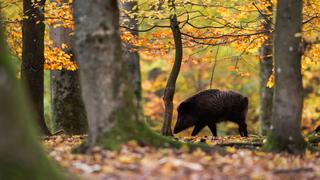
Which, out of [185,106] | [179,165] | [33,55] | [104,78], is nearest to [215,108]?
[185,106]

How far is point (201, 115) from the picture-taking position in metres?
16.8

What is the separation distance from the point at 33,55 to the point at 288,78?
20.8 feet

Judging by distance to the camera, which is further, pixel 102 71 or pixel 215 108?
pixel 215 108

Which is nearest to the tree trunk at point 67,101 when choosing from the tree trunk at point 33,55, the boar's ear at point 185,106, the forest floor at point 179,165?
the tree trunk at point 33,55

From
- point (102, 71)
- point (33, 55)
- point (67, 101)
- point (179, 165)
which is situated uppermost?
point (33, 55)

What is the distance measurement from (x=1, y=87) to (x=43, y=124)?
805cm

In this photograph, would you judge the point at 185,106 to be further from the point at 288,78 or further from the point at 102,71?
the point at 102,71

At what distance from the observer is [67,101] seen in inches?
622

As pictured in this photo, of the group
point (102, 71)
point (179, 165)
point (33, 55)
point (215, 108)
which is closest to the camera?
point (179, 165)

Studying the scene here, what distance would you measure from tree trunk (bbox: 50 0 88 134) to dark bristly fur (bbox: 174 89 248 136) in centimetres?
310

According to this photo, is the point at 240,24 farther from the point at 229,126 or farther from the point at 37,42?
the point at 229,126

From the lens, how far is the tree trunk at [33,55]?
1288 cm

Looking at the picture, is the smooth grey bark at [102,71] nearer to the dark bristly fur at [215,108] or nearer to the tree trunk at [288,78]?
the tree trunk at [288,78]

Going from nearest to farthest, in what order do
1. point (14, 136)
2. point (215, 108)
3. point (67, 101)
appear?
point (14, 136) → point (67, 101) → point (215, 108)
